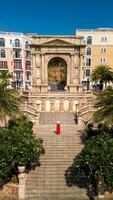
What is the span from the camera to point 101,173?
2162 centimetres

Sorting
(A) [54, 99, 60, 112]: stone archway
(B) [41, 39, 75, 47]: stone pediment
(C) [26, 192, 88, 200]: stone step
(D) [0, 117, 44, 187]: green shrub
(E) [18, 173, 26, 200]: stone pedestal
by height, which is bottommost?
(C) [26, 192, 88, 200]: stone step

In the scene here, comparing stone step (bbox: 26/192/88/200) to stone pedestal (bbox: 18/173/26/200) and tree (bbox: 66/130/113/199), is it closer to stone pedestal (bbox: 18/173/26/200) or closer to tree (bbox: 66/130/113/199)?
stone pedestal (bbox: 18/173/26/200)

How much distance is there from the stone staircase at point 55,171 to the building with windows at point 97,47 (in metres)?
56.1

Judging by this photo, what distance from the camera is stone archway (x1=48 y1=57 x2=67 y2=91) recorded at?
5476cm

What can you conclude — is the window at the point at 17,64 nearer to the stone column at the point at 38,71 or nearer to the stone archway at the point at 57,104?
the stone column at the point at 38,71

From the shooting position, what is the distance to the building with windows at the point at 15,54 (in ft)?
283

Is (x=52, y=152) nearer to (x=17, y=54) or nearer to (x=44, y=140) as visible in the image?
(x=44, y=140)

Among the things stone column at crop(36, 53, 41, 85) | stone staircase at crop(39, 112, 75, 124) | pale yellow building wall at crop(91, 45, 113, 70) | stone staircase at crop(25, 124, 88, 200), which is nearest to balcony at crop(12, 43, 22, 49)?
pale yellow building wall at crop(91, 45, 113, 70)

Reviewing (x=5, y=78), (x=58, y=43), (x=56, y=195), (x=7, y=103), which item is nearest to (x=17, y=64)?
(x=58, y=43)

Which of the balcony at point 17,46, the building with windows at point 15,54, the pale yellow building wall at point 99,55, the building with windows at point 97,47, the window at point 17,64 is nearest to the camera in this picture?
the building with windows at point 97,47

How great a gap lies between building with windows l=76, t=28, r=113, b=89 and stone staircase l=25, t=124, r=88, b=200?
184 feet

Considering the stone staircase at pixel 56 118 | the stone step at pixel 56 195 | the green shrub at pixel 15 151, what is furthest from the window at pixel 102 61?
the stone step at pixel 56 195

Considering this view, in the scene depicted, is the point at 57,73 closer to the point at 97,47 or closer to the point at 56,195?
the point at 97,47

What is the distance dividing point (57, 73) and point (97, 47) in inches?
1258
